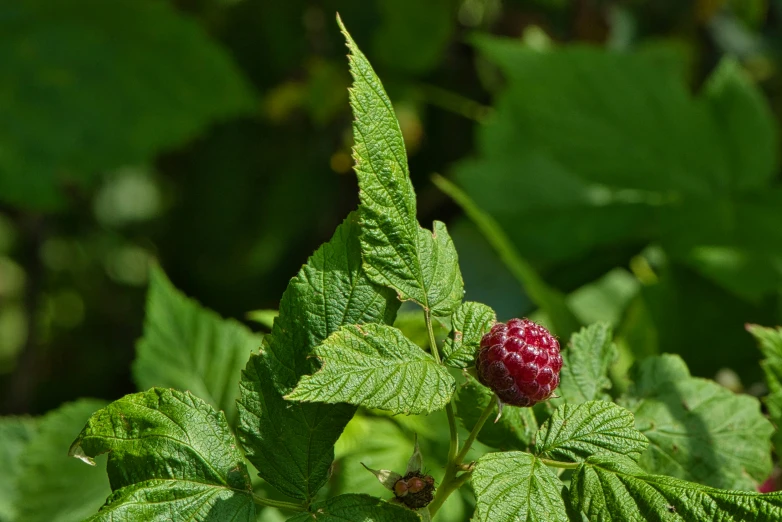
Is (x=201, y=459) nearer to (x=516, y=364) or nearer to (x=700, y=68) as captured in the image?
(x=516, y=364)

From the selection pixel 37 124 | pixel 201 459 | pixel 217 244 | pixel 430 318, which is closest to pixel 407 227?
pixel 430 318

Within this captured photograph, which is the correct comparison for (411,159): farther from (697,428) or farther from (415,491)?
(415,491)

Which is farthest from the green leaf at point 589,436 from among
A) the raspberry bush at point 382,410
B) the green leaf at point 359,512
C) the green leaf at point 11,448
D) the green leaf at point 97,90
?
the green leaf at point 97,90

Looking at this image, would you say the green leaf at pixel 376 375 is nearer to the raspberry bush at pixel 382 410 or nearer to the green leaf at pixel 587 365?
the raspberry bush at pixel 382 410

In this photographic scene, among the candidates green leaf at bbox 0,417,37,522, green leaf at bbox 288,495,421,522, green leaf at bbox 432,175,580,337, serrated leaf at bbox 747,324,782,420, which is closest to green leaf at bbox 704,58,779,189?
green leaf at bbox 432,175,580,337

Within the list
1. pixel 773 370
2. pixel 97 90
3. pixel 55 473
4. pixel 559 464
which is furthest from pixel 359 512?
pixel 97 90

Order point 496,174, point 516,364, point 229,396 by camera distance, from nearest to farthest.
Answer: point 516,364, point 229,396, point 496,174
